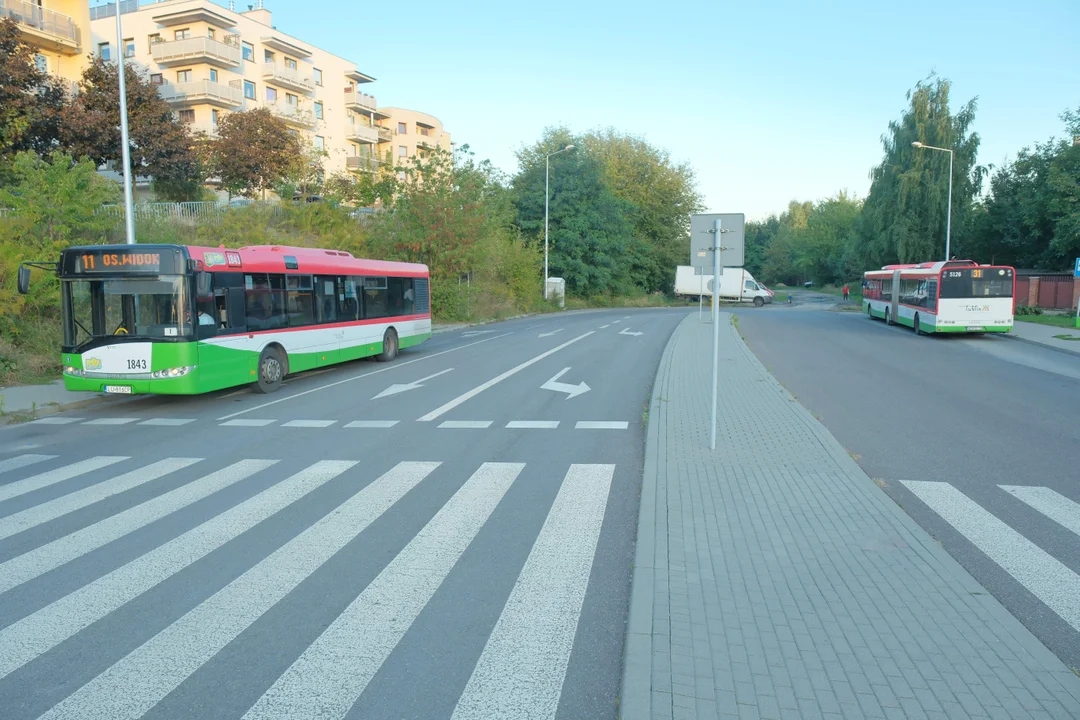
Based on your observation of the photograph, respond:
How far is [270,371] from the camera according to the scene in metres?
14.5

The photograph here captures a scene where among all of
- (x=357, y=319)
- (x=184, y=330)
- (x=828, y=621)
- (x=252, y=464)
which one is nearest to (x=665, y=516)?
(x=828, y=621)

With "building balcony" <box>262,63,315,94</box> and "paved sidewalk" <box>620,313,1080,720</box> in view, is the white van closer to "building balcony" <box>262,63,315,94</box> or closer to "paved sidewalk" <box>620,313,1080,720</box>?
"building balcony" <box>262,63,315,94</box>

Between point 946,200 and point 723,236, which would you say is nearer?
point 723,236

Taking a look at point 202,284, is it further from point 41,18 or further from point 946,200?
point 946,200

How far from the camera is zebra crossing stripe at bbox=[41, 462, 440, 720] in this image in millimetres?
3764

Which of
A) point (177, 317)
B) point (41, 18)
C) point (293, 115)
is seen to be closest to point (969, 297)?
point (177, 317)

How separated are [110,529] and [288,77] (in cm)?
4999

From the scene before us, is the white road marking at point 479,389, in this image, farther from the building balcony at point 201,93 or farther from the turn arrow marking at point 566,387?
the building balcony at point 201,93

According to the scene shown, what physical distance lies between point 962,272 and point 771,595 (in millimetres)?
24538

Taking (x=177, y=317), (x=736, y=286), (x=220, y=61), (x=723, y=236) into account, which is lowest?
(x=177, y=317)

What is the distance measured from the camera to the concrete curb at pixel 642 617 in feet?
11.8

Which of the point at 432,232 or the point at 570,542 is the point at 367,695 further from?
the point at 432,232

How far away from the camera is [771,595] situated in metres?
4.76

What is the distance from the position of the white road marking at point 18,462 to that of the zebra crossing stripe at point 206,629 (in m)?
4.60
